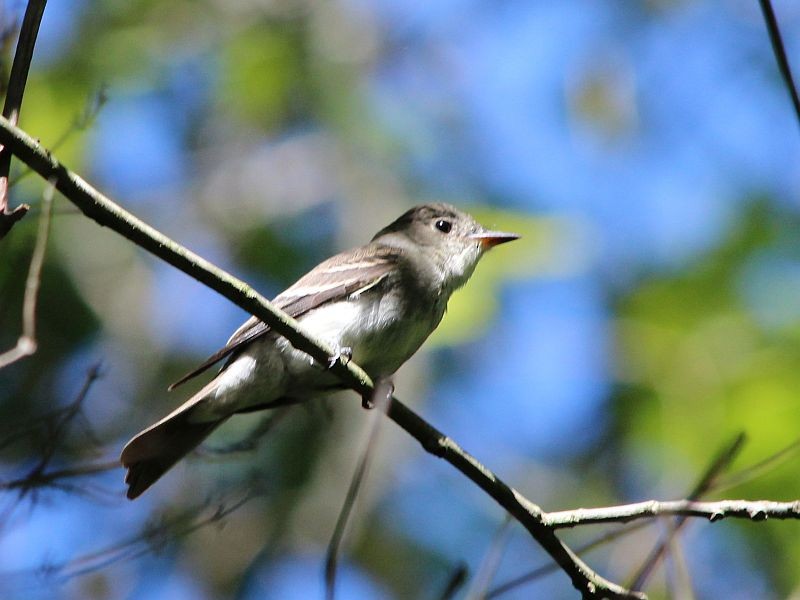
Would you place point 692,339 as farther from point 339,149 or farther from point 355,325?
point 339,149

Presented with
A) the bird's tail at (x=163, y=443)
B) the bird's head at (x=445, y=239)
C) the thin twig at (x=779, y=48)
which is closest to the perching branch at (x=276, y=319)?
the bird's tail at (x=163, y=443)

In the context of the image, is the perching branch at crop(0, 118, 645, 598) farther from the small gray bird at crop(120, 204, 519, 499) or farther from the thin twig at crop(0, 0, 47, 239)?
the small gray bird at crop(120, 204, 519, 499)

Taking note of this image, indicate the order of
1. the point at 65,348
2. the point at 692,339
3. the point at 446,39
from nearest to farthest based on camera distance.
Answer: the point at 692,339 → the point at 65,348 → the point at 446,39

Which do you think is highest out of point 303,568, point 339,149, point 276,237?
point 339,149

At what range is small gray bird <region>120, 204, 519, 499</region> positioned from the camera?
4340mm

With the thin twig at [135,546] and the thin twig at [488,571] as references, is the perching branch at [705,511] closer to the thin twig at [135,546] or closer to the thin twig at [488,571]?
the thin twig at [488,571]

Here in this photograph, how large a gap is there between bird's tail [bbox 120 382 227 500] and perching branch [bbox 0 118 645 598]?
1.01m

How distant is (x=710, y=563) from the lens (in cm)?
636

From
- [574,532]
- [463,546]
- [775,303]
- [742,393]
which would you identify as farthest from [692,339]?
[463,546]

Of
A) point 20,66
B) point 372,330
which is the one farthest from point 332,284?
point 20,66

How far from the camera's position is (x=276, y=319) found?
9.55ft

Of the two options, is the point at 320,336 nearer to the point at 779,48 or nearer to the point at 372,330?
the point at 372,330

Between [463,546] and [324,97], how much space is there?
349cm

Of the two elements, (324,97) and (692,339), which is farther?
(324,97)
